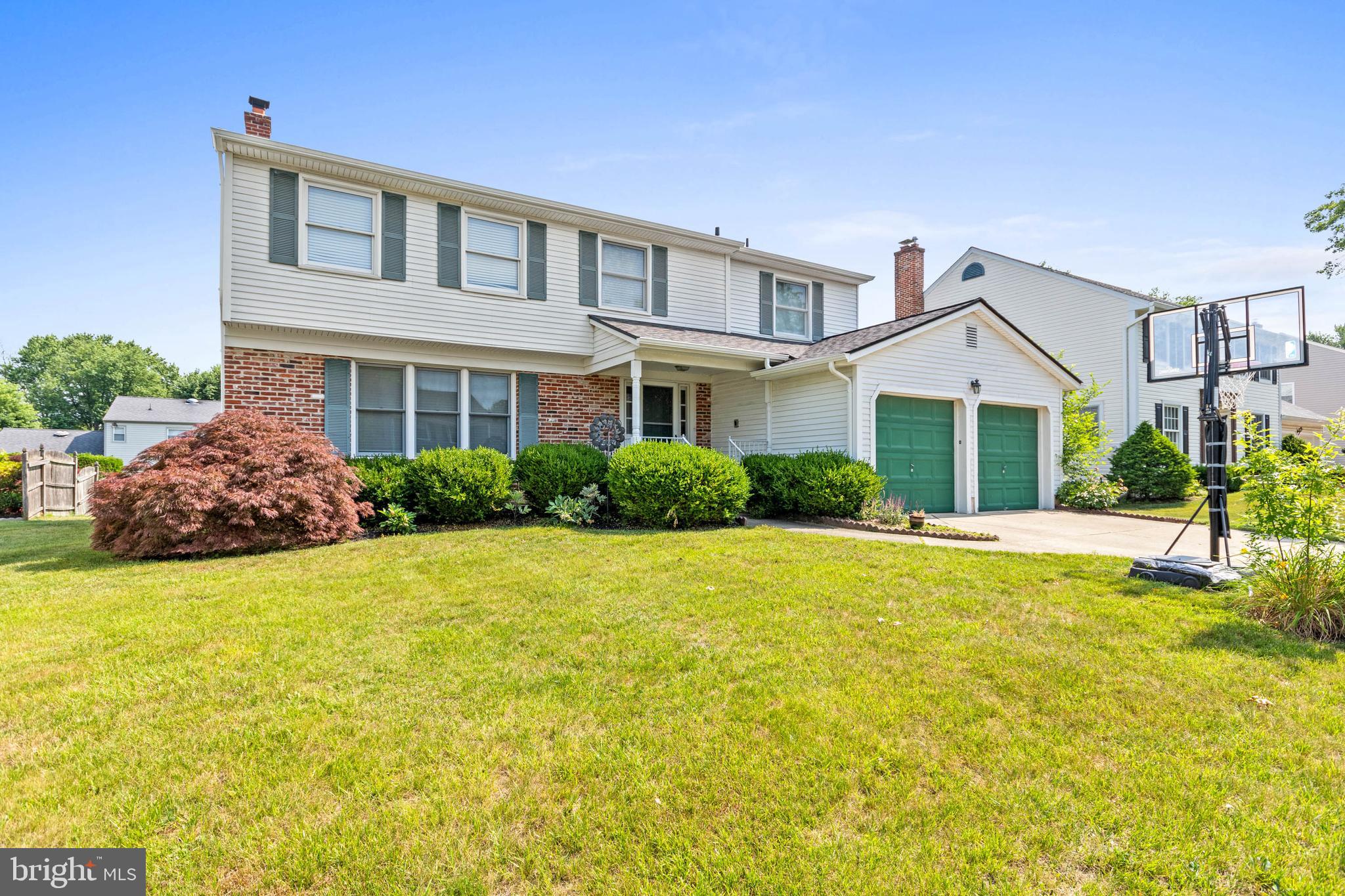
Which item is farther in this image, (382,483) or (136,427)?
(136,427)

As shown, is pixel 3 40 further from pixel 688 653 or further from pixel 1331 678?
pixel 1331 678

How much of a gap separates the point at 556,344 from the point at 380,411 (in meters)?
3.46

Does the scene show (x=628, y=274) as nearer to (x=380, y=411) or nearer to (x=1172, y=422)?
(x=380, y=411)

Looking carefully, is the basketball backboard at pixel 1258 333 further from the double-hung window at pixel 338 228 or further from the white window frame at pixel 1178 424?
the white window frame at pixel 1178 424

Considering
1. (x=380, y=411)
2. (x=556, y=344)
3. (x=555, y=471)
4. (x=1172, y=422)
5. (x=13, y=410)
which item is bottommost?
(x=555, y=471)

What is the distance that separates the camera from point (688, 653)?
4.05 m

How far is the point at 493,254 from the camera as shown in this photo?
38.8 ft

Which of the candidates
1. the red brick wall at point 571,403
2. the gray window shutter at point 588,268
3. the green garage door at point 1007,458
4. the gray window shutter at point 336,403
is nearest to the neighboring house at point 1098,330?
the green garage door at point 1007,458

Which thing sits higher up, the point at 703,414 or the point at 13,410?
the point at 13,410

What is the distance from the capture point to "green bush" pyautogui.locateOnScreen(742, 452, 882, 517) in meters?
10.3

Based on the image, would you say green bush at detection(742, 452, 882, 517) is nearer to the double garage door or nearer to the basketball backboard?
the double garage door

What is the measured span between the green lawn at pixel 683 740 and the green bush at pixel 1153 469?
42.1 feet

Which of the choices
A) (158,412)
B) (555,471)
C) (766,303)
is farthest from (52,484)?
(158,412)

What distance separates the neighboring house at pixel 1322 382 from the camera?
97.7ft
